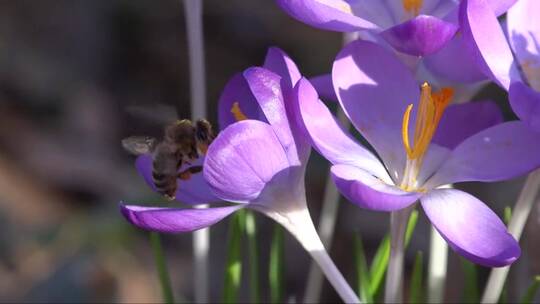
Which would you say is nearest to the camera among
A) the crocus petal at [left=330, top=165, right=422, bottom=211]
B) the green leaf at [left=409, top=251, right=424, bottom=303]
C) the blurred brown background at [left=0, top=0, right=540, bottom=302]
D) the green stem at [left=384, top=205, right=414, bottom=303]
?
the crocus petal at [left=330, top=165, right=422, bottom=211]

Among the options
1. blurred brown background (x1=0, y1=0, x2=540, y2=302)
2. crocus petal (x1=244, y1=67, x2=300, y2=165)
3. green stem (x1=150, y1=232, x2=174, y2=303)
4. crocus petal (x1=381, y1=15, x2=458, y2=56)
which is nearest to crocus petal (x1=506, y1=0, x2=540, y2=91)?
crocus petal (x1=381, y1=15, x2=458, y2=56)

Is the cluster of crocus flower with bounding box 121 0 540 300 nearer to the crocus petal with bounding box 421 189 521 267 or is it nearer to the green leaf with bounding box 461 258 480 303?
the crocus petal with bounding box 421 189 521 267

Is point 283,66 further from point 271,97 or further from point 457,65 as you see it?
point 457,65

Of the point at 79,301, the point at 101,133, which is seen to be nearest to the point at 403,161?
the point at 79,301

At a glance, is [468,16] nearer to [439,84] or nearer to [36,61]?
[439,84]

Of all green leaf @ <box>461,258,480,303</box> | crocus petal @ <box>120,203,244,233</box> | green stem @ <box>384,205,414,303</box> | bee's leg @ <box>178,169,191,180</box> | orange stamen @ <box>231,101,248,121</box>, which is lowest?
green leaf @ <box>461,258,480,303</box>

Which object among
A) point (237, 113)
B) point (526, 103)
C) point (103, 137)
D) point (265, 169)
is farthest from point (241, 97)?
point (103, 137)
